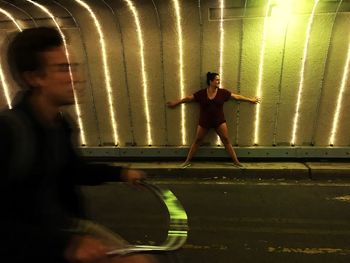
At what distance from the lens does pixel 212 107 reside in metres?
6.66

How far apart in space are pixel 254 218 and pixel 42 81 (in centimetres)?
407

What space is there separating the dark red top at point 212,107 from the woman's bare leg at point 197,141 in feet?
0.34

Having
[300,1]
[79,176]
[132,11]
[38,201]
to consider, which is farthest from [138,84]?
[38,201]

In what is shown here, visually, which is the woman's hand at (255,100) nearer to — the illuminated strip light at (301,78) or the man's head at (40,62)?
the illuminated strip light at (301,78)

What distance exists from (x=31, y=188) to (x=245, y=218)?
404cm

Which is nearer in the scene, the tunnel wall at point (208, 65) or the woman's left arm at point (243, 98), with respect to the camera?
the tunnel wall at point (208, 65)

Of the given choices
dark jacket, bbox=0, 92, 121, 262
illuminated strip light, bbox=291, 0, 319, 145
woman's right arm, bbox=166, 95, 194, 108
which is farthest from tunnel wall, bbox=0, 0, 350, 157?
dark jacket, bbox=0, 92, 121, 262

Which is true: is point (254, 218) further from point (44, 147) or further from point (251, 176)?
point (44, 147)

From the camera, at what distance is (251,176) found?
670 centimetres

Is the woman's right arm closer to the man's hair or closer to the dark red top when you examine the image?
the dark red top

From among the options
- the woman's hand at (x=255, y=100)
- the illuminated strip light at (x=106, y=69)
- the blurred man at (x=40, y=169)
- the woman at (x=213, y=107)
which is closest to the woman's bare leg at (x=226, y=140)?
the woman at (x=213, y=107)

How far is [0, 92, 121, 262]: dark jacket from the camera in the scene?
1.21 m

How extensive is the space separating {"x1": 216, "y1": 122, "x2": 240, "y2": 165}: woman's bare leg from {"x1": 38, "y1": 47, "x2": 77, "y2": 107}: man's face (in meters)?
5.32

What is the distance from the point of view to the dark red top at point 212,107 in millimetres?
6645
